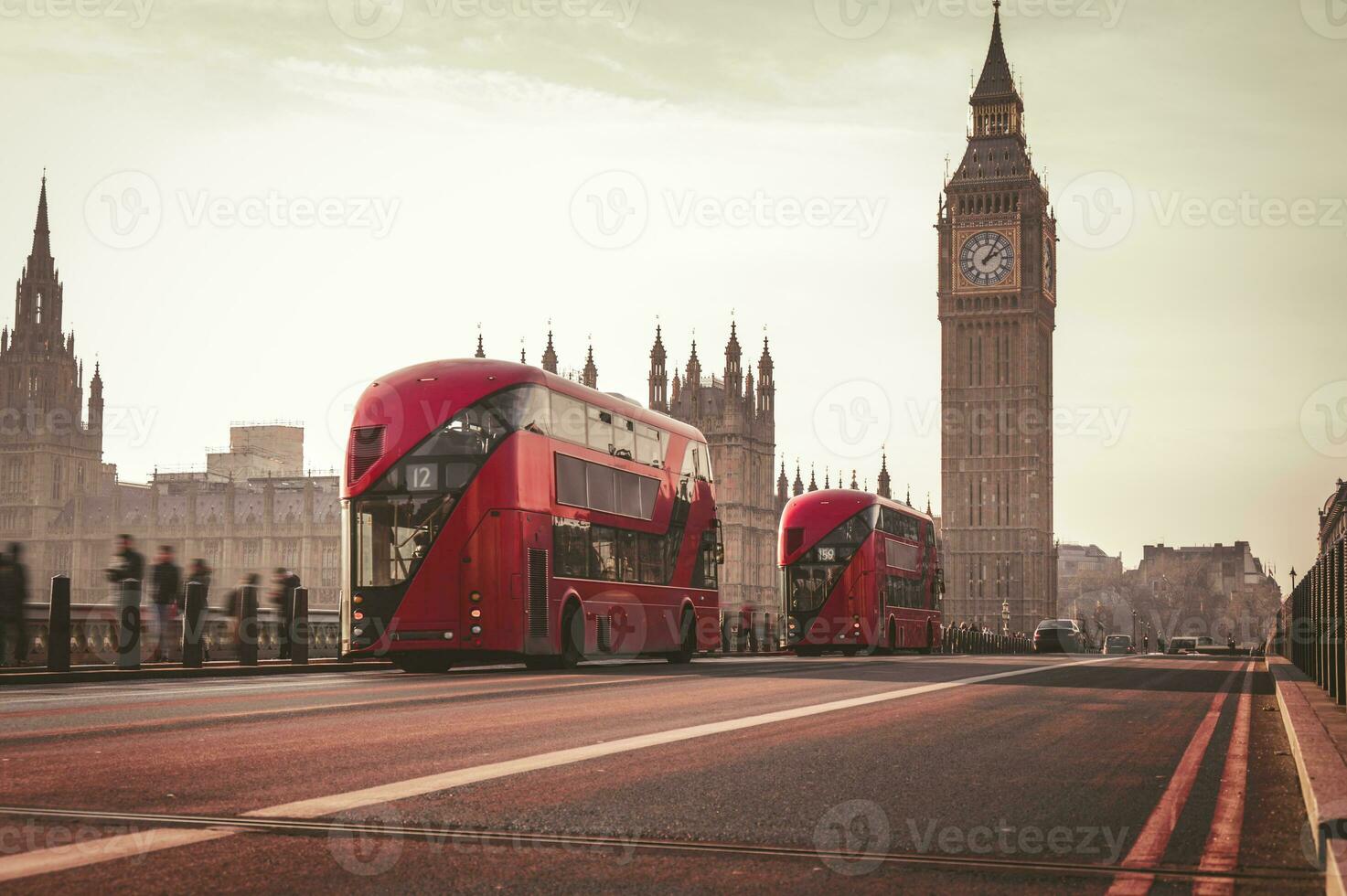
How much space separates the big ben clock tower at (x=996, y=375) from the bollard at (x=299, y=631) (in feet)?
309

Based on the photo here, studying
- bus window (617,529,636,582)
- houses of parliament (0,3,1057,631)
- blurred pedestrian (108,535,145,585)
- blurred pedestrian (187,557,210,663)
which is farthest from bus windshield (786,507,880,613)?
houses of parliament (0,3,1057,631)

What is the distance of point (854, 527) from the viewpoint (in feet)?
108

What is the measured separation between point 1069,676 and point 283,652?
11.7 metres

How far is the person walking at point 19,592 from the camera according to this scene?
57.5 ft

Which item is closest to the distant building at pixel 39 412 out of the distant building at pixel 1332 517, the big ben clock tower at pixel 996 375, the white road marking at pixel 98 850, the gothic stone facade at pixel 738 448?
the gothic stone facade at pixel 738 448

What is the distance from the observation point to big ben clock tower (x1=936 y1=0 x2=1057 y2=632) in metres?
113

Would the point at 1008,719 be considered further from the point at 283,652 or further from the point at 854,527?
the point at 854,527

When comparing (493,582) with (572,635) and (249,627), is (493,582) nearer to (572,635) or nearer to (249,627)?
(572,635)

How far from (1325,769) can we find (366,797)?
12.1ft

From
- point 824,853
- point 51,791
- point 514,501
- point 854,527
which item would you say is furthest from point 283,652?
point 824,853

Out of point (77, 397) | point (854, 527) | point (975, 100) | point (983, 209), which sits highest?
point (975, 100)

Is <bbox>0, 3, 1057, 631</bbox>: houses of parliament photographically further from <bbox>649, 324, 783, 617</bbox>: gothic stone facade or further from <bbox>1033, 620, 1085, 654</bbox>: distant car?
<bbox>1033, 620, 1085, 654</bbox>: distant car

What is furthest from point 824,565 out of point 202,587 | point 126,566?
point 126,566

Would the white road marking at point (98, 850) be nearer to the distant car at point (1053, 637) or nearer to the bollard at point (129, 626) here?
the bollard at point (129, 626)
